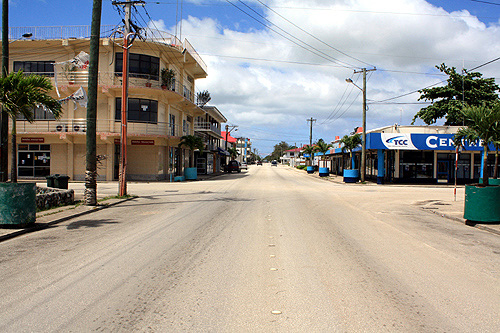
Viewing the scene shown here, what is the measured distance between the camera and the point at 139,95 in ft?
101

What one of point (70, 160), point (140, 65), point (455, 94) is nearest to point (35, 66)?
point (70, 160)

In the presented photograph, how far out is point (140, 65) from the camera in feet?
102

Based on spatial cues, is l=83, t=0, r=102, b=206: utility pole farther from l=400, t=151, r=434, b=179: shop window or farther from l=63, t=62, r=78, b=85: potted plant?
Answer: l=400, t=151, r=434, b=179: shop window

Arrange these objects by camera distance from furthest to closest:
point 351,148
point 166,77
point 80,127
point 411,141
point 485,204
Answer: point 351,148
point 166,77
point 411,141
point 80,127
point 485,204

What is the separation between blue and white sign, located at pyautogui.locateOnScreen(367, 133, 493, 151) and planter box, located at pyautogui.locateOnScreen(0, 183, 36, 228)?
27468 millimetres

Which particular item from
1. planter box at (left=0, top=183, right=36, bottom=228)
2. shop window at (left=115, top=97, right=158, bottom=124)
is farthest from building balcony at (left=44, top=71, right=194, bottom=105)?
planter box at (left=0, top=183, right=36, bottom=228)

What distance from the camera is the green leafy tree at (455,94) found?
44.2 metres

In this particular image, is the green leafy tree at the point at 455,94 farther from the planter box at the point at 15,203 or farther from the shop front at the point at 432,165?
the planter box at the point at 15,203

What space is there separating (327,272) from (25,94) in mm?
9149

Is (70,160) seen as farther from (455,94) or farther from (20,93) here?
(455,94)

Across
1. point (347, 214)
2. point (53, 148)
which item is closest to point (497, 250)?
point (347, 214)

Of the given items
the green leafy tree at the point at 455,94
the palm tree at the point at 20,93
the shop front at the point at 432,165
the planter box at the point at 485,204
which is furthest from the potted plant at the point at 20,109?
the green leafy tree at the point at 455,94

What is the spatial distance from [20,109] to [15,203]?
289 cm

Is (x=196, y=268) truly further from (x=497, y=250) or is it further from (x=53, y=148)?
(x=53, y=148)
